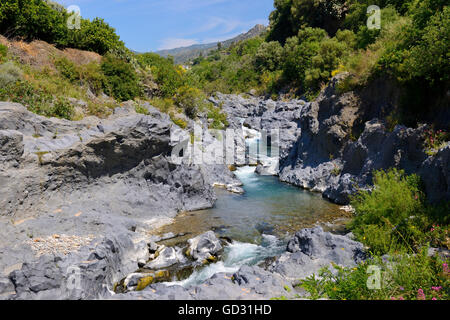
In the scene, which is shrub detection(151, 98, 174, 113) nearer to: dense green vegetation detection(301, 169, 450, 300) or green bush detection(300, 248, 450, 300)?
dense green vegetation detection(301, 169, 450, 300)

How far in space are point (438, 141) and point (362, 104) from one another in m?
6.30

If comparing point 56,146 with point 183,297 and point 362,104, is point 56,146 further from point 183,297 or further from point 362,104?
point 362,104

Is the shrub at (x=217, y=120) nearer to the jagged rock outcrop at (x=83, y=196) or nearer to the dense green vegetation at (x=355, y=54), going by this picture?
the dense green vegetation at (x=355, y=54)

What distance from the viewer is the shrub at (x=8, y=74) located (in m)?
12.0

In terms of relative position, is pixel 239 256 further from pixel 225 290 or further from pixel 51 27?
pixel 51 27

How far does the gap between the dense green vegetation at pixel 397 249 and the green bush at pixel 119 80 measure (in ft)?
50.8

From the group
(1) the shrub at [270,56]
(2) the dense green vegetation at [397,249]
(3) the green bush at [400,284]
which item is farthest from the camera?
(1) the shrub at [270,56]

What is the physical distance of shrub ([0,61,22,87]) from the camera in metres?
12.0

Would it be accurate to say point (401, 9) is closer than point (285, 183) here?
No

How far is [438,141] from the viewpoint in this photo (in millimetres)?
9328

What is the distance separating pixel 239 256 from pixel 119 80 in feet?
48.7

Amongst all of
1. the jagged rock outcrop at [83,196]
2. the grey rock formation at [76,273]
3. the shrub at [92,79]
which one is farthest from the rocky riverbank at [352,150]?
the shrub at [92,79]

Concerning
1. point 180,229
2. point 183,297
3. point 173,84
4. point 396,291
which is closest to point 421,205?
point 396,291
